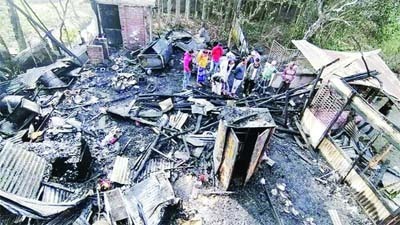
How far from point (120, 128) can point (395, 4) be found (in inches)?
644

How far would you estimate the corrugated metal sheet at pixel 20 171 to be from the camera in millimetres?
6059

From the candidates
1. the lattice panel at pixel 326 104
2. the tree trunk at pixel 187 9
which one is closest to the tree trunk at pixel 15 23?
the tree trunk at pixel 187 9

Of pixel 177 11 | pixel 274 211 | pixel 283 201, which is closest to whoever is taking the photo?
pixel 274 211

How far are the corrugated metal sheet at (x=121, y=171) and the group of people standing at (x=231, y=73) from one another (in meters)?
4.45

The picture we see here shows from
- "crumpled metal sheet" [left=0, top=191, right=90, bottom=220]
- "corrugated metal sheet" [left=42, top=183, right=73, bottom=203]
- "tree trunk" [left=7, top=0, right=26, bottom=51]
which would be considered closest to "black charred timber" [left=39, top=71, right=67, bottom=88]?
"tree trunk" [left=7, top=0, right=26, bottom=51]

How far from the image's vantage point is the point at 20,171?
21.2ft

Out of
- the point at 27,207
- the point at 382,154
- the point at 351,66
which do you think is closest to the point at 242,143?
the point at 382,154

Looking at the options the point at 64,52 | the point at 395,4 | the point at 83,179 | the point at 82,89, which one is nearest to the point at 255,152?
the point at 83,179

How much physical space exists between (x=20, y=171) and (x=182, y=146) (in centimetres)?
434

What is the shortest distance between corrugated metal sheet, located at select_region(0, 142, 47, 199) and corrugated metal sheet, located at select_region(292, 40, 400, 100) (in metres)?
9.16

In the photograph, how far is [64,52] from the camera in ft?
42.2

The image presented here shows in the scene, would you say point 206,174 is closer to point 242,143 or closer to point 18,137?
point 242,143

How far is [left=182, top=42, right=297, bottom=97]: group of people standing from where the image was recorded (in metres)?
10.7

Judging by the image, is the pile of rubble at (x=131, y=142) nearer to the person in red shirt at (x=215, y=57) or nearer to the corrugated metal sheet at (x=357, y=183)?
the corrugated metal sheet at (x=357, y=183)
